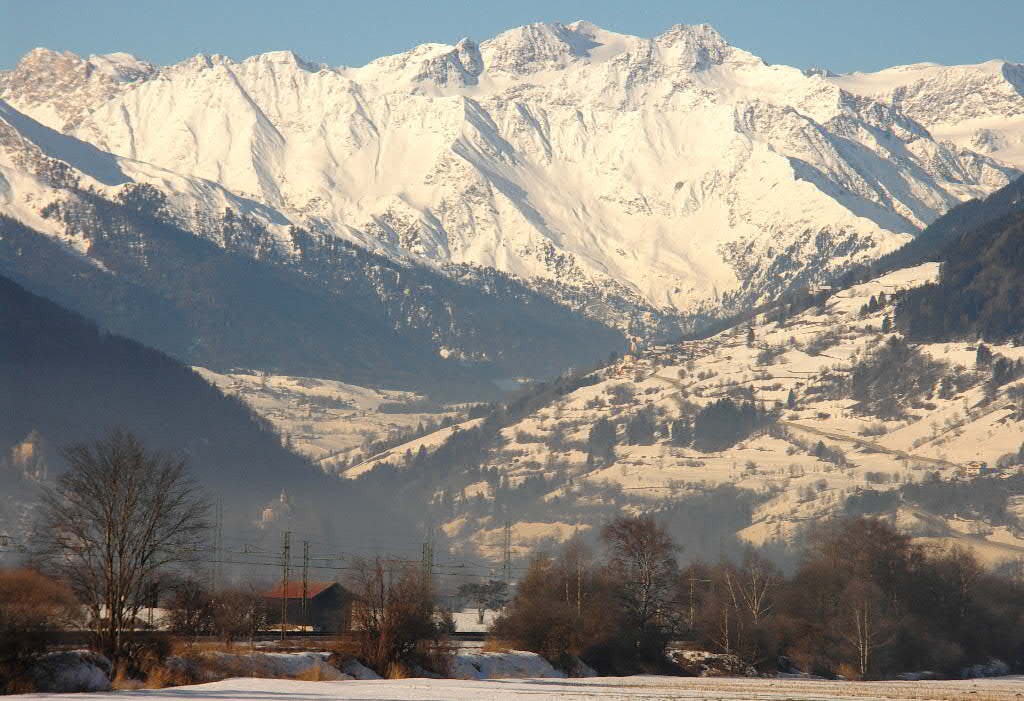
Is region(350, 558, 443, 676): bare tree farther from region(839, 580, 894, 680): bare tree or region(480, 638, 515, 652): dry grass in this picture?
region(839, 580, 894, 680): bare tree

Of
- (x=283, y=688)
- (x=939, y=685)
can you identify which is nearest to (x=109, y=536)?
(x=283, y=688)

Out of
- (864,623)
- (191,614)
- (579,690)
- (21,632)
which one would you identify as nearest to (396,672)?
(579,690)

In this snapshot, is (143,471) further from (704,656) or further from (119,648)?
(704,656)

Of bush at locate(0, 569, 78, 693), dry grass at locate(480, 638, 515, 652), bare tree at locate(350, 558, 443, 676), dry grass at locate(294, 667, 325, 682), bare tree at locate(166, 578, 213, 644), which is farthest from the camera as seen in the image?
dry grass at locate(480, 638, 515, 652)

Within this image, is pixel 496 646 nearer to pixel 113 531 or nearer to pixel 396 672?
pixel 396 672

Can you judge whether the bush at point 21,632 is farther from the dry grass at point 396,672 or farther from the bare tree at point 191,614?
the bare tree at point 191,614

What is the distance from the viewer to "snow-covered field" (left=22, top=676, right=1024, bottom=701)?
106 meters

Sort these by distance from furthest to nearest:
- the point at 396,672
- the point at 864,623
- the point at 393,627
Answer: the point at 864,623 < the point at 393,627 < the point at 396,672

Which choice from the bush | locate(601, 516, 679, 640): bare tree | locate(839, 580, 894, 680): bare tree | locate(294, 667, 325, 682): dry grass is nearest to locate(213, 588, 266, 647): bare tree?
locate(294, 667, 325, 682): dry grass

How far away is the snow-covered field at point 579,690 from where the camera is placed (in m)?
106

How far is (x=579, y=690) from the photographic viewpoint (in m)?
124

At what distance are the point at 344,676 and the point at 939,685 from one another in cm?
4484

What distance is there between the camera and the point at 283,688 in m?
111

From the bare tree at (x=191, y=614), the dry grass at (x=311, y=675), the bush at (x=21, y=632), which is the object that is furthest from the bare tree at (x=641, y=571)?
the bush at (x=21, y=632)
